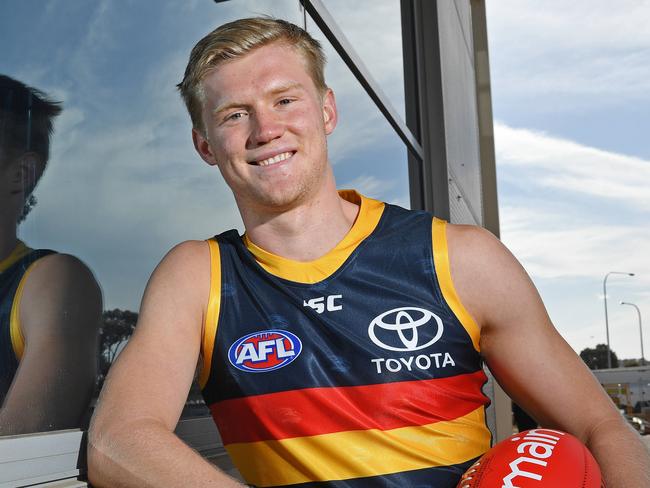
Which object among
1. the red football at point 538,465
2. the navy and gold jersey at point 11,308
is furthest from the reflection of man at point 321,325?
the navy and gold jersey at point 11,308

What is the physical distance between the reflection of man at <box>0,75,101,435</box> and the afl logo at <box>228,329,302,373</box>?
1.13 feet

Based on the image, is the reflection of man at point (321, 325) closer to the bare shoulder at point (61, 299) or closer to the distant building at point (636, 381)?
the bare shoulder at point (61, 299)

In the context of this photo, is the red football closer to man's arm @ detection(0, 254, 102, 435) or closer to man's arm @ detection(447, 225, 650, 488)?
man's arm @ detection(447, 225, 650, 488)

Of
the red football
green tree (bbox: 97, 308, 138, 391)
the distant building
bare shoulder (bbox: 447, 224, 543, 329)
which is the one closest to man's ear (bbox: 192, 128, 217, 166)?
green tree (bbox: 97, 308, 138, 391)

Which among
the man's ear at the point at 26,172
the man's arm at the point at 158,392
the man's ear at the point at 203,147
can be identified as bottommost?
the man's arm at the point at 158,392

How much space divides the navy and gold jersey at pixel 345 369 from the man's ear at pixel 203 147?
263mm

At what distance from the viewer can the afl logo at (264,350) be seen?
77.5 inches

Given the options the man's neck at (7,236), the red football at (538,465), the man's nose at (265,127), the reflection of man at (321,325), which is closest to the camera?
the man's neck at (7,236)

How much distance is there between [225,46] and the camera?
2.14m

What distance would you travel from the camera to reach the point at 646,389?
2747 cm

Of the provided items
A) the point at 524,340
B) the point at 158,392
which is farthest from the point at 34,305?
the point at 524,340

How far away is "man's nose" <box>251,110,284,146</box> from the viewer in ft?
6.72

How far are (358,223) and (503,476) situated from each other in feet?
2.58

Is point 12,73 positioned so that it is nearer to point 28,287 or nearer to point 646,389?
point 28,287
